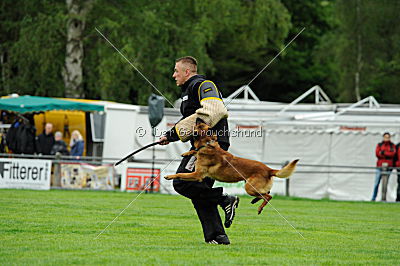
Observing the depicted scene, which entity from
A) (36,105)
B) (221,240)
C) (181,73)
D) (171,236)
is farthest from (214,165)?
(36,105)

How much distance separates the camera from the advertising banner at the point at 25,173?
1939 cm

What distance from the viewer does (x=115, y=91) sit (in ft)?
102

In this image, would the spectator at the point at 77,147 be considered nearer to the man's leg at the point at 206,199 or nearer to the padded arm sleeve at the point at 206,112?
the man's leg at the point at 206,199

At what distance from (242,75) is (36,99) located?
25402 mm

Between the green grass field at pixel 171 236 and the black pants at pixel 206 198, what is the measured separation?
20cm

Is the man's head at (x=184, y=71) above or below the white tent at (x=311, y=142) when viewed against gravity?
above

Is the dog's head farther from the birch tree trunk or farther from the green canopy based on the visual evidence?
the birch tree trunk

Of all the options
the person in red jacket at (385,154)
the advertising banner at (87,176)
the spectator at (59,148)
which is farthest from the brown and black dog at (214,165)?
the spectator at (59,148)

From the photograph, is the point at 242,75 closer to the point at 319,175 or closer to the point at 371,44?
the point at 371,44

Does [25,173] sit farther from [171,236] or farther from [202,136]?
[202,136]

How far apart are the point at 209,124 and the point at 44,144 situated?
47.8 ft

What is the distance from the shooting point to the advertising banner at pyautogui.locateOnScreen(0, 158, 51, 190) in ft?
63.6

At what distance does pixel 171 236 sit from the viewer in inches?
362

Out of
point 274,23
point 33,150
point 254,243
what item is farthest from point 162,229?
point 274,23
